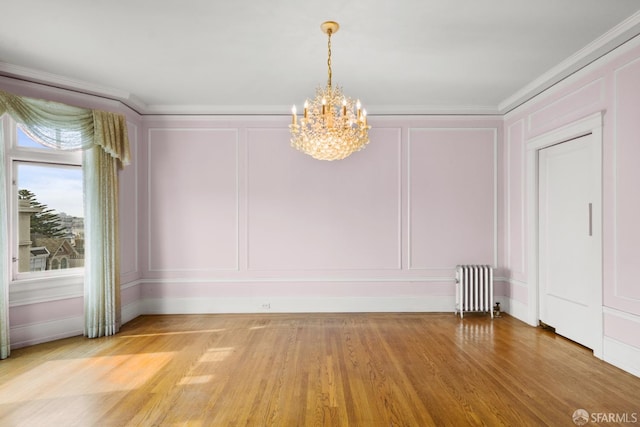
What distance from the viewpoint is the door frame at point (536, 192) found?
3.49 m

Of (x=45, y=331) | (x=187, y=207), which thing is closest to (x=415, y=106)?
(x=187, y=207)

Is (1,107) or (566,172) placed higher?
(1,107)

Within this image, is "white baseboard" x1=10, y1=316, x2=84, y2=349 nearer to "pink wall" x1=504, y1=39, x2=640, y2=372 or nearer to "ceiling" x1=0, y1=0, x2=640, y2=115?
"ceiling" x1=0, y1=0, x2=640, y2=115

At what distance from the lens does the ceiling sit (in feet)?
9.04

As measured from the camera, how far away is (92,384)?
2.97m

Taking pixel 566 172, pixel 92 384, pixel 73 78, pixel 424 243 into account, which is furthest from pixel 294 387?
pixel 73 78

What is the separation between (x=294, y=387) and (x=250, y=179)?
3.14 meters

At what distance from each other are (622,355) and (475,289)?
→ 1.83 meters

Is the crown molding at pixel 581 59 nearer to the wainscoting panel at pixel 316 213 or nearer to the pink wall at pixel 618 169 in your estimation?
the pink wall at pixel 618 169

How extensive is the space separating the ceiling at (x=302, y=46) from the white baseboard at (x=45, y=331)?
279cm

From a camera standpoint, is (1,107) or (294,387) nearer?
(294,387)

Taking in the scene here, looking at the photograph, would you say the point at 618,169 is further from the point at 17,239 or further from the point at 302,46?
the point at 17,239

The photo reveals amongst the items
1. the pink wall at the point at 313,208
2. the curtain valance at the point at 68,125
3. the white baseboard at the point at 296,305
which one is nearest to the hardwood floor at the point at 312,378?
the white baseboard at the point at 296,305

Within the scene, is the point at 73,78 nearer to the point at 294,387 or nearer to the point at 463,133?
the point at 294,387
